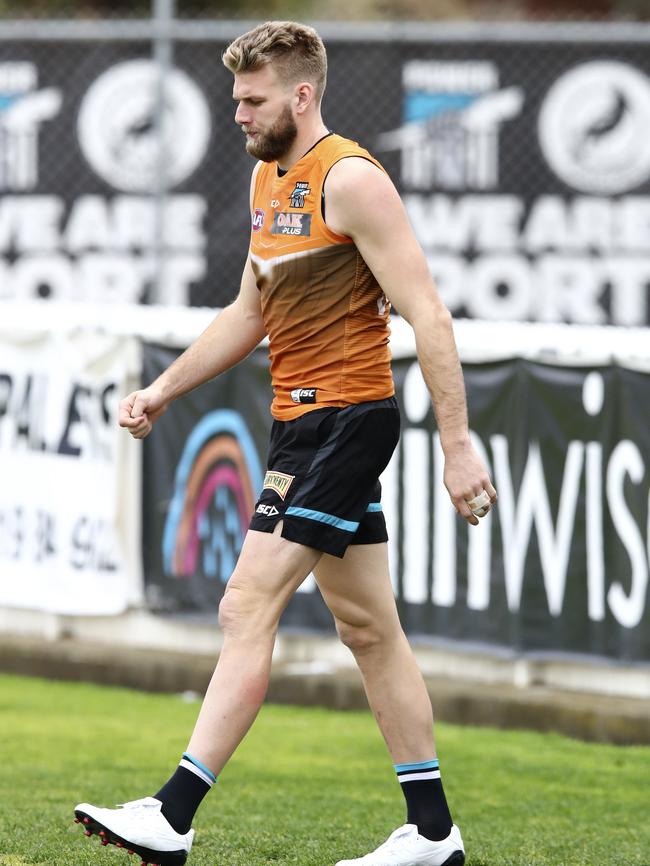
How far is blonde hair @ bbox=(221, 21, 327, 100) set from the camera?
14.0ft

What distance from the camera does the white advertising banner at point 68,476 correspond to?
7.97 m

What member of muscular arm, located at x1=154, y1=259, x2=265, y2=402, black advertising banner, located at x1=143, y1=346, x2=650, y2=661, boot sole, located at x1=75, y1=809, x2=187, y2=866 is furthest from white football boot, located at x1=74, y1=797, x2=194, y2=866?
black advertising banner, located at x1=143, y1=346, x2=650, y2=661

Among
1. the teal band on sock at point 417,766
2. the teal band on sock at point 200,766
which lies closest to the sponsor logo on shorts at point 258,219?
the teal band on sock at point 200,766

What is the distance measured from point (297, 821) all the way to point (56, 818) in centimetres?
72

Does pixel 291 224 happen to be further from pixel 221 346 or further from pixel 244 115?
pixel 221 346

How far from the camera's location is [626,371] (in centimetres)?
669

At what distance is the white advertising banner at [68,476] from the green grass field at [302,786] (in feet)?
1.95

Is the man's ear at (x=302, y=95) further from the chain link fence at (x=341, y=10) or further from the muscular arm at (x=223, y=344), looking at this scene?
the chain link fence at (x=341, y=10)

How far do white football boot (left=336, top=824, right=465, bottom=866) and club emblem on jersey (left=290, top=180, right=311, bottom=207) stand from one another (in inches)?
63.8

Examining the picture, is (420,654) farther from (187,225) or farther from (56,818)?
(187,225)

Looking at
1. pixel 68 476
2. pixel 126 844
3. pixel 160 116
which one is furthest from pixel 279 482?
pixel 160 116

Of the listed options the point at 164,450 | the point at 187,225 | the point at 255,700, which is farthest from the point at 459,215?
the point at 255,700

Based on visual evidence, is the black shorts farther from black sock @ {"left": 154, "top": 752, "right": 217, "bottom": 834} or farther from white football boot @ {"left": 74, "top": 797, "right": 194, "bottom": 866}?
white football boot @ {"left": 74, "top": 797, "right": 194, "bottom": 866}

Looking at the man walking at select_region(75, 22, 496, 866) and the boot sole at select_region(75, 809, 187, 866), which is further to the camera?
the man walking at select_region(75, 22, 496, 866)
